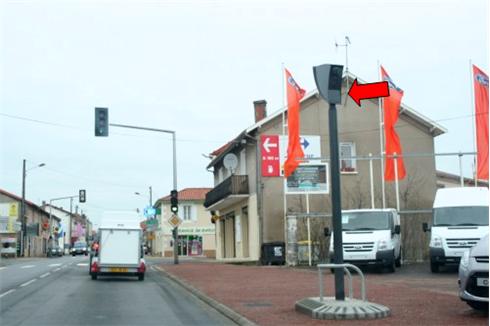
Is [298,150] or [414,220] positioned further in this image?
[414,220]

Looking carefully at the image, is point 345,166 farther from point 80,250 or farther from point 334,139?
point 80,250

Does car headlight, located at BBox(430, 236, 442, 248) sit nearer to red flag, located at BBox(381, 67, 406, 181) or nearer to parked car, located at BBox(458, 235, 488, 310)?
red flag, located at BBox(381, 67, 406, 181)

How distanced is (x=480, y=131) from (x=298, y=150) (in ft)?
23.8

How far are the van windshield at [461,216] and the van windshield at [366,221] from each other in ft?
6.87

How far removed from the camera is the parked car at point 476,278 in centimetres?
959

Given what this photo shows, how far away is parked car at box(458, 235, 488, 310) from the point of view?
9593 millimetres

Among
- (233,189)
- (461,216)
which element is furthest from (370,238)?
(233,189)

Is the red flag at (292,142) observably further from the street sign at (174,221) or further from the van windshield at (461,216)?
the street sign at (174,221)

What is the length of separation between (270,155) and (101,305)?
1854cm

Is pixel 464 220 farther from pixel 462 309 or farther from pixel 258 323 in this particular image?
pixel 258 323

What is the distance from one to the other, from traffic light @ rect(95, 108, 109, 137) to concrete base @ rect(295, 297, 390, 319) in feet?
51.6

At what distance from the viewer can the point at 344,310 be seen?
34.3 ft

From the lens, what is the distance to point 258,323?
10.3 m

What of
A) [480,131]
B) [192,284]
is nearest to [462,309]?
[192,284]
